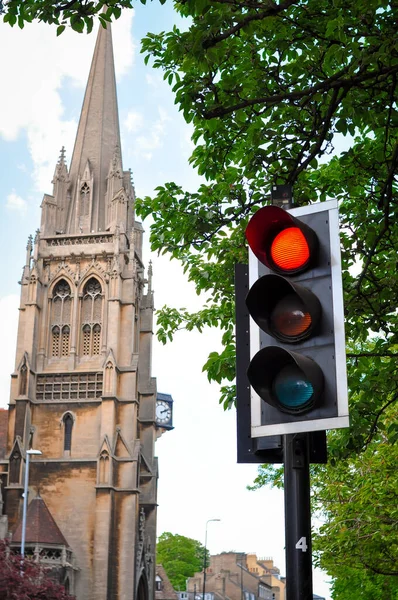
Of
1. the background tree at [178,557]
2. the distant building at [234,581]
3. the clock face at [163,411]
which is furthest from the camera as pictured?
the background tree at [178,557]

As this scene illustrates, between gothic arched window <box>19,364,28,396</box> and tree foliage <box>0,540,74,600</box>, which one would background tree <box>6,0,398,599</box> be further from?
gothic arched window <box>19,364,28,396</box>

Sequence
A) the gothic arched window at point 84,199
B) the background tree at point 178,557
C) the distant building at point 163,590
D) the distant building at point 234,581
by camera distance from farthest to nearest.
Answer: the background tree at point 178,557 → the distant building at point 234,581 → the distant building at point 163,590 → the gothic arched window at point 84,199

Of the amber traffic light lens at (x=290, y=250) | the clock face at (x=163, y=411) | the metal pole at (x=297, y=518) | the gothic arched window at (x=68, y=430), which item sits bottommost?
the metal pole at (x=297, y=518)

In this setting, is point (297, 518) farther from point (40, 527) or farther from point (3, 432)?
point (3, 432)

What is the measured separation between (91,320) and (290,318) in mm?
55633

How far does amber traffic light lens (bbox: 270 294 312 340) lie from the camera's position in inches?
163

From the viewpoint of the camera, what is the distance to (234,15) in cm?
847

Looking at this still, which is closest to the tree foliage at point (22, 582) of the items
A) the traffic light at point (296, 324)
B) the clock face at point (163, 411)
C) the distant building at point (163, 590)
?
the traffic light at point (296, 324)

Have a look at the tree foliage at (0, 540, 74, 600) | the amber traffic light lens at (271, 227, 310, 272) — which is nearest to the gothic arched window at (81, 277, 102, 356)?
the tree foliage at (0, 540, 74, 600)

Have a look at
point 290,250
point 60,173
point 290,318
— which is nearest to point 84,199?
point 60,173

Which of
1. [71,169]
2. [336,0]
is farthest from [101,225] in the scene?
[336,0]

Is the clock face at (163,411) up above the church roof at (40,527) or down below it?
above

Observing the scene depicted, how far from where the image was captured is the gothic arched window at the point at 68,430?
56.3 meters

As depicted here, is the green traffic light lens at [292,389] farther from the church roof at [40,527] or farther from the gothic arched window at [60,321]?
the gothic arched window at [60,321]
